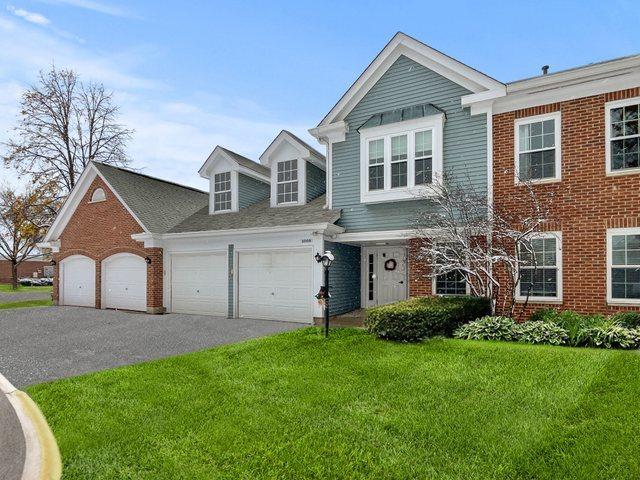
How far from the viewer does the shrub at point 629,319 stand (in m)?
8.44

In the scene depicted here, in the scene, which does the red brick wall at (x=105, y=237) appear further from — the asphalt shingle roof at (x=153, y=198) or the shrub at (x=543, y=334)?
the shrub at (x=543, y=334)

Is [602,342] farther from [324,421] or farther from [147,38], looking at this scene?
[147,38]

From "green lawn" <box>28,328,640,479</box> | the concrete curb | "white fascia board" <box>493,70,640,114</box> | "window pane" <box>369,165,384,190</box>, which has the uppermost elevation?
"white fascia board" <box>493,70,640,114</box>

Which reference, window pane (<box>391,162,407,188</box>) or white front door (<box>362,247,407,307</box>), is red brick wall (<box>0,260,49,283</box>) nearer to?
white front door (<box>362,247,407,307</box>)

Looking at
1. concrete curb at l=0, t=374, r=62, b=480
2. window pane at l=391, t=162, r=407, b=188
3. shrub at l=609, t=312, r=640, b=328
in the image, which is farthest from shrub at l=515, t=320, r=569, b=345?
concrete curb at l=0, t=374, r=62, b=480

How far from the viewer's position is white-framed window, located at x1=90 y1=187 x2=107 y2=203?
17734 millimetres

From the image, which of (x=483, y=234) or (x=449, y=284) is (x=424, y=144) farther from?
(x=449, y=284)

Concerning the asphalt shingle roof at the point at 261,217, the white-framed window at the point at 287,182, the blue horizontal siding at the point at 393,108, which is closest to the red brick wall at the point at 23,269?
the asphalt shingle roof at the point at 261,217

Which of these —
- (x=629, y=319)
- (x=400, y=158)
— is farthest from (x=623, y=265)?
(x=400, y=158)

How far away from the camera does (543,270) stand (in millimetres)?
10359

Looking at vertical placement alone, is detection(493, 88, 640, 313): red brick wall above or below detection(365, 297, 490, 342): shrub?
above

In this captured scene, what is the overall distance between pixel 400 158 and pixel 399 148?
1.04 ft

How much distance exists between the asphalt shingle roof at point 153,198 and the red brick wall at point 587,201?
14024 millimetres

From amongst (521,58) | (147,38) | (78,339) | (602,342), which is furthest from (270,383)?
(521,58)
